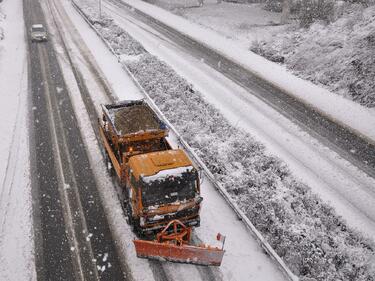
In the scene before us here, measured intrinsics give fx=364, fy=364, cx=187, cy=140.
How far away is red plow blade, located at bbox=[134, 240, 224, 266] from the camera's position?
404 inches

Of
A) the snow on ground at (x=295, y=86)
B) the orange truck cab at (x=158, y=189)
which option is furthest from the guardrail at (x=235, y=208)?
the snow on ground at (x=295, y=86)

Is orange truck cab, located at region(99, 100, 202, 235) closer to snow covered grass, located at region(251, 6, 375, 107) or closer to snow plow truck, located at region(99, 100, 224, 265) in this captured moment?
snow plow truck, located at region(99, 100, 224, 265)

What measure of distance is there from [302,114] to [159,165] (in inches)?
498

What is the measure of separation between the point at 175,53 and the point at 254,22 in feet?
51.3

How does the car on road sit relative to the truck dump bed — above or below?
below

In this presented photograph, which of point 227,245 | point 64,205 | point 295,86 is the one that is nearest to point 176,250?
point 227,245

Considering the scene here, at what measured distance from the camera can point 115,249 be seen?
37.4ft

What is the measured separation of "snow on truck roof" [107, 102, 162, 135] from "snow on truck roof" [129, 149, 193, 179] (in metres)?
2.63

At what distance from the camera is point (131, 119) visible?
14.7m

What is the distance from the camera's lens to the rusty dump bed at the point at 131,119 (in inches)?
551

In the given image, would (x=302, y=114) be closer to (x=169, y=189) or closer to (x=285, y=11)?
(x=169, y=189)

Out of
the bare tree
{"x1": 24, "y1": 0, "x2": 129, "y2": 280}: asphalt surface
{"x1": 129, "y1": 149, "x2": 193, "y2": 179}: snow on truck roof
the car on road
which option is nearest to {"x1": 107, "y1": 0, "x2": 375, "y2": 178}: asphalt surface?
{"x1": 129, "y1": 149, "x2": 193, "y2": 179}: snow on truck roof

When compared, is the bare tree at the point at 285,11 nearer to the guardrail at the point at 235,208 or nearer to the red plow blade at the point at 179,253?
the guardrail at the point at 235,208

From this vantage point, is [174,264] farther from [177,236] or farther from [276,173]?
[276,173]
